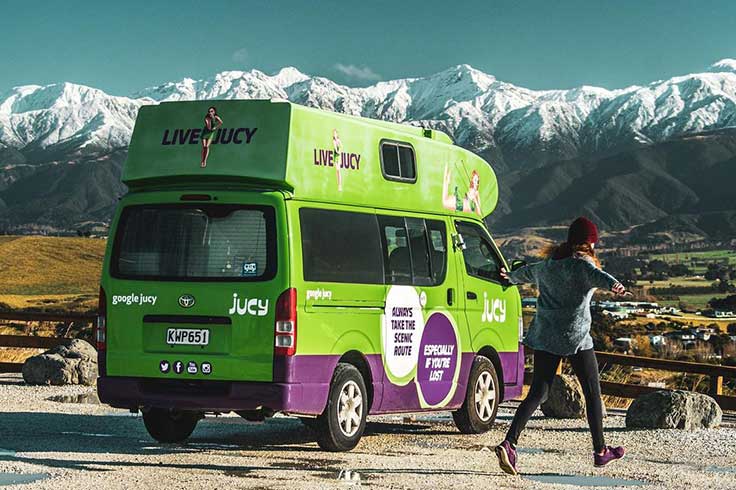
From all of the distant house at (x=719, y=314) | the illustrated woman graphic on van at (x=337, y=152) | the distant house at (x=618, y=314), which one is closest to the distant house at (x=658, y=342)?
the distant house at (x=618, y=314)

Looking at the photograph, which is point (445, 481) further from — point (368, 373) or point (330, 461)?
point (368, 373)

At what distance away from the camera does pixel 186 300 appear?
1150 centimetres

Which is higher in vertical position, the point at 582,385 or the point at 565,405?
the point at 582,385

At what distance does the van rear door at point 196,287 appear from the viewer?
11266 millimetres

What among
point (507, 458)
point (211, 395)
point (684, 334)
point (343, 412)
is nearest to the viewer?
point (507, 458)

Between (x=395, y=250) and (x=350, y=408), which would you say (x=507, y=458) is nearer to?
(x=350, y=408)

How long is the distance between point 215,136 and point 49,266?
102 m

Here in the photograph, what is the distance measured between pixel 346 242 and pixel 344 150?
3.00 ft

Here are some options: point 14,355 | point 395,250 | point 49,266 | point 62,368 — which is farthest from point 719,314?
point 395,250

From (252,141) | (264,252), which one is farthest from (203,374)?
(252,141)

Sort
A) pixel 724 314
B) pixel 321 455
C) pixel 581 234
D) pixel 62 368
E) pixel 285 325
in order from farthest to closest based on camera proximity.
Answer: pixel 724 314
pixel 62 368
pixel 321 455
pixel 285 325
pixel 581 234

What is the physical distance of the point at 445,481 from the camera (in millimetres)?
10539

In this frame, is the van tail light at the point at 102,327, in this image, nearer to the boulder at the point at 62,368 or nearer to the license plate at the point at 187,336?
the license plate at the point at 187,336

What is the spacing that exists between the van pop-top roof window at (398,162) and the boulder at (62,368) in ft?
30.5
